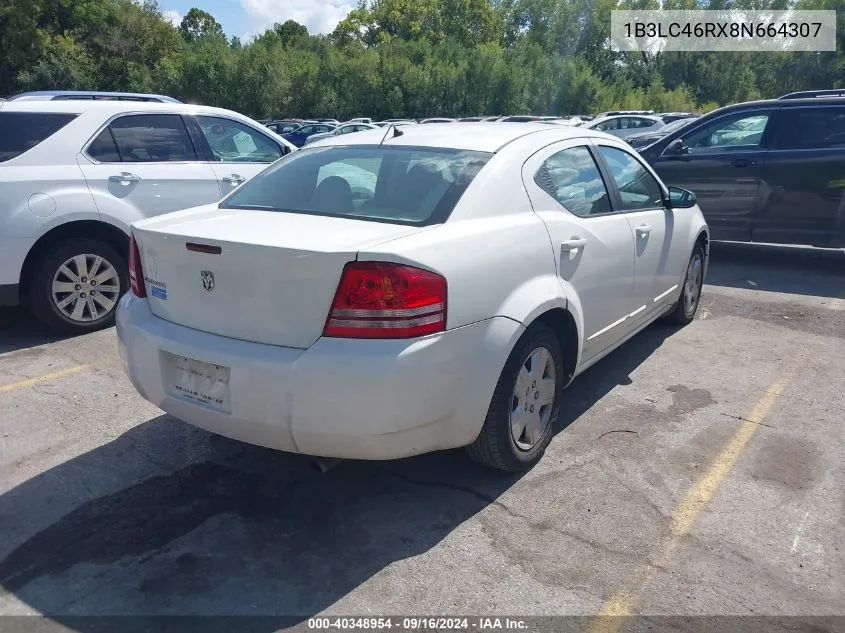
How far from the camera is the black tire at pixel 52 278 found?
222 inches

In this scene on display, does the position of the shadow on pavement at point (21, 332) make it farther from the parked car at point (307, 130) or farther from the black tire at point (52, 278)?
the parked car at point (307, 130)

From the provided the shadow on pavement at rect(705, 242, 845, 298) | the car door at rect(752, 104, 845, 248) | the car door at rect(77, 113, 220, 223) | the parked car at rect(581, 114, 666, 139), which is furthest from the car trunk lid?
the parked car at rect(581, 114, 666, 139)

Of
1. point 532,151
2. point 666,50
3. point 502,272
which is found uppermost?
point 666,50

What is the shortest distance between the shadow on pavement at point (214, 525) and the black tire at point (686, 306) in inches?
115

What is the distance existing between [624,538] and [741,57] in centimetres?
5853

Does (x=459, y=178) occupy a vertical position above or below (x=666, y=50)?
below

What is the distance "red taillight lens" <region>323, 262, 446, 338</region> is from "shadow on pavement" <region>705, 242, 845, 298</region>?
18.8 ft

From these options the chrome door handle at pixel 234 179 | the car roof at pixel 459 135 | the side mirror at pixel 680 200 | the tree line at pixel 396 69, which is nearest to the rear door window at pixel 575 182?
the car roof at pixel 459 135

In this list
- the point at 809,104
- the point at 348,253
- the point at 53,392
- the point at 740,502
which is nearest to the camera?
the point at 348,253

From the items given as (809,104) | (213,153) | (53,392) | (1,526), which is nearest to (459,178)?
(1,526)

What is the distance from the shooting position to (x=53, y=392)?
4742 millimetres

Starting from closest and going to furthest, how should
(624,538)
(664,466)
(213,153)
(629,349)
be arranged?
(624,538) → (664,466) → (629,349) → (213,153)

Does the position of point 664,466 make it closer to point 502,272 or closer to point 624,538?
A: point 624,538

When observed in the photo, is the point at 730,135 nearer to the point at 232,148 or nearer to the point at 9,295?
the point at 232,148
